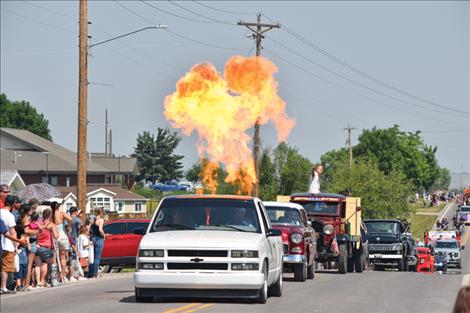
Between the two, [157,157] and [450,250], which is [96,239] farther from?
[157,157]

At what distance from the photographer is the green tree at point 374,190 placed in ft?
312

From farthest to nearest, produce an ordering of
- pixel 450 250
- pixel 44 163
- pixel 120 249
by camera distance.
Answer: pixel 44 163
pixel 450 250
pixel 120 249

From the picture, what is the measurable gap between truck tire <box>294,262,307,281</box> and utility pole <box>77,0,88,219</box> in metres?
7.40

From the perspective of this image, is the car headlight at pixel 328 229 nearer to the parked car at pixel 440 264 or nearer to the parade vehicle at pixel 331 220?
the parade vehicle at pixel 331 220

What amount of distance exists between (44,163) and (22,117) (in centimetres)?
4261

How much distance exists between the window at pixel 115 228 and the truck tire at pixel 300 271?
857cm

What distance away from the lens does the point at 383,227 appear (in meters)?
45.5

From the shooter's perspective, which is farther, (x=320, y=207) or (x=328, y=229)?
(x=320, y=207)

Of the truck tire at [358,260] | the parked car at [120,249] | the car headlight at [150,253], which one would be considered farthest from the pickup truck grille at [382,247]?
the car headlight at [150,253]

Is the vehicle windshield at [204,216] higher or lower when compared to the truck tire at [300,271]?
higher

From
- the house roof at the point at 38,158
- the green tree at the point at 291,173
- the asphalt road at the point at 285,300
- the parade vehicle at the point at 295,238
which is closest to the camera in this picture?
the asphalt road at the point at 285,300

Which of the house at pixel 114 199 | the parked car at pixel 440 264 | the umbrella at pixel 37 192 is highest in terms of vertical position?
the house at pixel 114 199

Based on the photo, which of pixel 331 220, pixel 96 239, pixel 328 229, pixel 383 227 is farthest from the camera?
pixel 383 227

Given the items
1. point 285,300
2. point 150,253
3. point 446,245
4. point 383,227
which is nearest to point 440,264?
point 446,245
